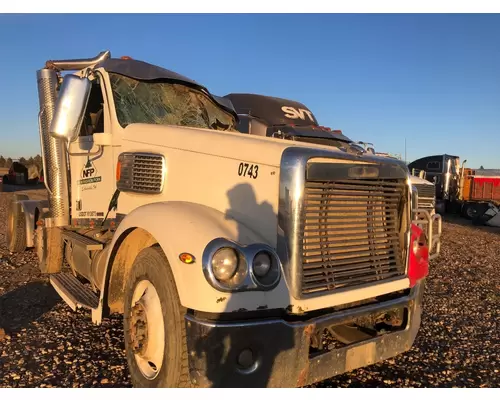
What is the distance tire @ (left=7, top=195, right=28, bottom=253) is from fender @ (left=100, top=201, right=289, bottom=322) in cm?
458

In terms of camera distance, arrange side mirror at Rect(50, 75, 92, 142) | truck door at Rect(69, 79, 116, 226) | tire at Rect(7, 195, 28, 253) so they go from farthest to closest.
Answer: tire at Rect(7, 195, 28, 253), truck door at Rect(69, 79, 116, 226), side mirror at Rect(50, 75, 92, 142)

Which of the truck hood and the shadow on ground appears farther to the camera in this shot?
the shadow on ground

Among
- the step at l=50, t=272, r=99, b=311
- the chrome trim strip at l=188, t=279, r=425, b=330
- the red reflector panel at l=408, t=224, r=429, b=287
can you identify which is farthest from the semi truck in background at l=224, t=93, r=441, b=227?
the chrome trim strip at l=188, t=279, r=425, b=330

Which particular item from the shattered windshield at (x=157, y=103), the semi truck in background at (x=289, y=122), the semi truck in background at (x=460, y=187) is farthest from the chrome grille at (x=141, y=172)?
the semi truck in background at (x=460, y=187)

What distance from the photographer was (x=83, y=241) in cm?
446

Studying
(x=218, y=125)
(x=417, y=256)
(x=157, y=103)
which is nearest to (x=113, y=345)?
(x=157, y=103)

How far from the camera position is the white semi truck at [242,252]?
2.48 m

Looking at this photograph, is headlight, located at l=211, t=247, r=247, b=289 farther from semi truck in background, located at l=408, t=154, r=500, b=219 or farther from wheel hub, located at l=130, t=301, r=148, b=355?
semi truck in background, located at l=408, t=154, r=500, b=219

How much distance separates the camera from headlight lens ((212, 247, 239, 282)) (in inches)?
97.3

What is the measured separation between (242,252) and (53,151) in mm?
3512

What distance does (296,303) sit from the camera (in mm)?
2621

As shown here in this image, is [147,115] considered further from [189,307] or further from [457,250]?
[457,250]

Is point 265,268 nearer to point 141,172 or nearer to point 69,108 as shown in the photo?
point 141,172

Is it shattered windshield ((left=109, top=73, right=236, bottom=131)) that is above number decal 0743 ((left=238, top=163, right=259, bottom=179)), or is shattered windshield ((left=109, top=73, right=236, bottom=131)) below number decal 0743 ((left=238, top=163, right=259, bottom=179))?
above
